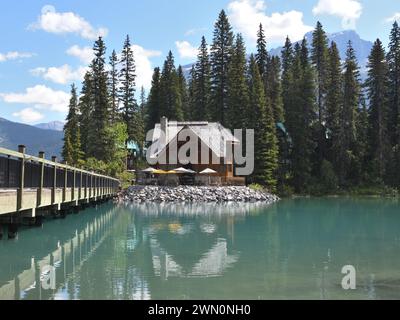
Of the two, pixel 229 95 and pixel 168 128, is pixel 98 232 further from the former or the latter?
pixel 229 95

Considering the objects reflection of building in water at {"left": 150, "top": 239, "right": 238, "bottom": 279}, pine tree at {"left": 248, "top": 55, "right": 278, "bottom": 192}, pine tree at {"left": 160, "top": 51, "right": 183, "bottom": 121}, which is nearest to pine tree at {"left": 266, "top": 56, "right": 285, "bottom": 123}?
pine tree at {"left": 248, "top": 55, "right": 278, "bottom": 192}

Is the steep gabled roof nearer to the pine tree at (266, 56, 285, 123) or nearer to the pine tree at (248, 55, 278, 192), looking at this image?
the pine tree at (248, 55, 278, 192)

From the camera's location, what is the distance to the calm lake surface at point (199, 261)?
10516 mm

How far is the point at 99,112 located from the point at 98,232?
3597 cm

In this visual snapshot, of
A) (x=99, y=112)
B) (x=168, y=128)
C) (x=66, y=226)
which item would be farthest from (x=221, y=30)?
(x=66, y=226)

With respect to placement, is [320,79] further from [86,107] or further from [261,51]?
[86,107]

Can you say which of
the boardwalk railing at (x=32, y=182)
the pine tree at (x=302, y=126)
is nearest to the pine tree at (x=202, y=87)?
the pine tree at (x=302, y=126)

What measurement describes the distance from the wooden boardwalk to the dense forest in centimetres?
3004

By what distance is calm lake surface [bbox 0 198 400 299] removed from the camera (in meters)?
10.5

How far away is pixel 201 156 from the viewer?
57.8 m

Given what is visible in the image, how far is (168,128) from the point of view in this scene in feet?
208

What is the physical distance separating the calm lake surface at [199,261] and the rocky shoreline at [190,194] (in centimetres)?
2360
